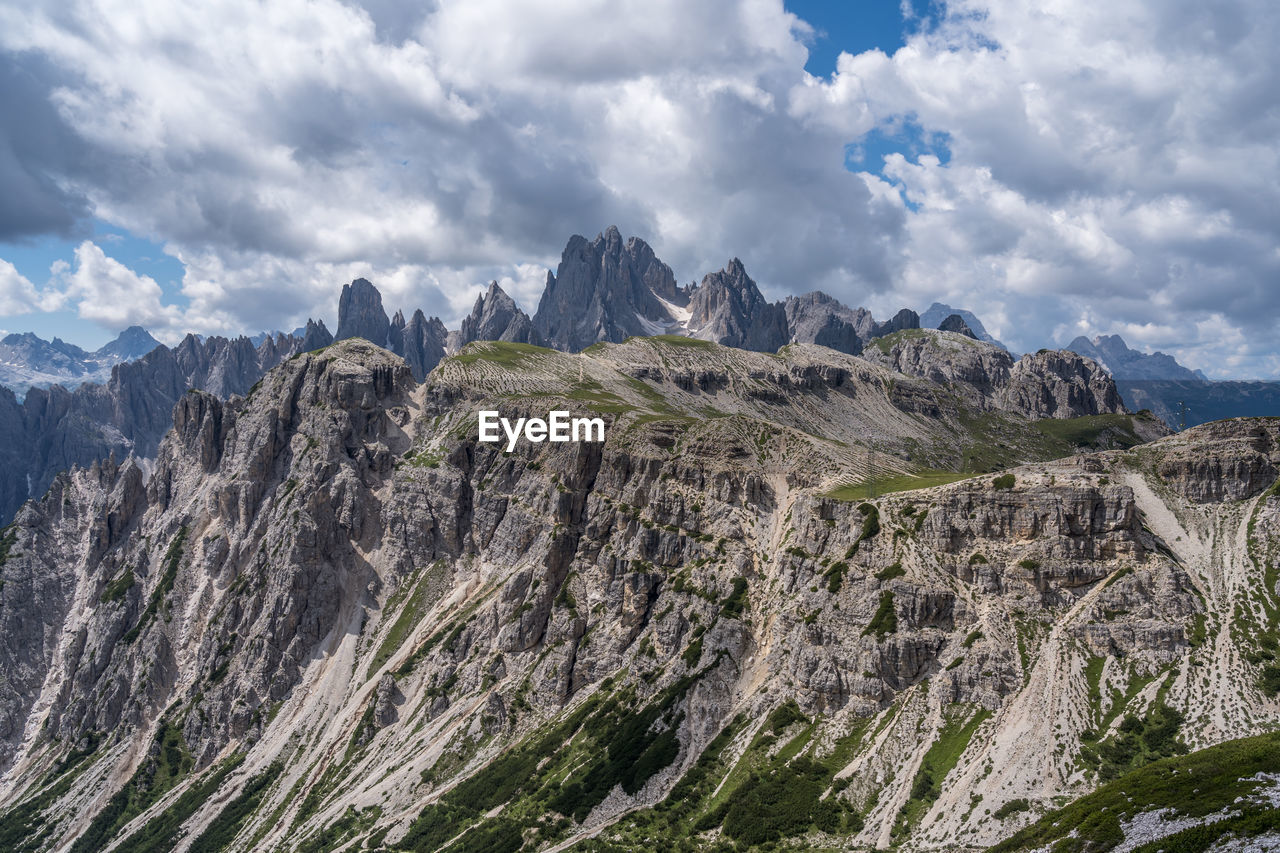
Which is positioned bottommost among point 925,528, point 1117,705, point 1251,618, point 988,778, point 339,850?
point 339,850

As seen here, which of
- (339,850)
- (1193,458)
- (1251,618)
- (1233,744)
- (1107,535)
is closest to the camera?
(1233,744)

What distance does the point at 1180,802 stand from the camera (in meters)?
83.8

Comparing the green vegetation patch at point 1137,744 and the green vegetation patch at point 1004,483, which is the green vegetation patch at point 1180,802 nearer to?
the green vegetation patch at point 1137,744

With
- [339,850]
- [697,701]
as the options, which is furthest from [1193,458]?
[339,850]

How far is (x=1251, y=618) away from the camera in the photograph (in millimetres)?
132375

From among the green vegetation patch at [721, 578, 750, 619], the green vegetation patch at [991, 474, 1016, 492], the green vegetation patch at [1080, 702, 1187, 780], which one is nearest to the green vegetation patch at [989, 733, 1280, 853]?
the green vegetation patch at [1080, 702, 1187, 780]

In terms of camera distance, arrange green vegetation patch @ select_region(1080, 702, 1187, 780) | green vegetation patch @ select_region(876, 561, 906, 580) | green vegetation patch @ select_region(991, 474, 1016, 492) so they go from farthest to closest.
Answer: green vegetation patch @ select_region(876, 561, 906, 580) → green vegetation patch @ select_region(991, 474, 1016, 492) → green vegetation patch @ select_region(1080, 702, 1187, 780)

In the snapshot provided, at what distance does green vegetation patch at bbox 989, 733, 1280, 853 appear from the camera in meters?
74.2

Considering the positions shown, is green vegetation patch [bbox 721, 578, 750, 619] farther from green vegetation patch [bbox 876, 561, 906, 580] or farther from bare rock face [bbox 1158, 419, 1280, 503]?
bare rock face [bbox 1158, 419, 1280, 503]

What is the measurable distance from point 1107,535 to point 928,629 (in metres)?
38.7

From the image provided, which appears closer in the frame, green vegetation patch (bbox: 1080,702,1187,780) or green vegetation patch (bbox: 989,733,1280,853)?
green vegetation patch (bbox: 989,733,1280,853)

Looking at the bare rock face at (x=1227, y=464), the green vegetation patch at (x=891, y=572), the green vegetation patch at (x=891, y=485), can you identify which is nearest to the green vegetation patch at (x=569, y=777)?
the green vegetation patch at (x=891, y=572)

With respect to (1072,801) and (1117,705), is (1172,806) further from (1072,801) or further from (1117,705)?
(1117,705)

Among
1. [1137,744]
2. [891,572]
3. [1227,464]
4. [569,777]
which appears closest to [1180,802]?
[1137,744]
